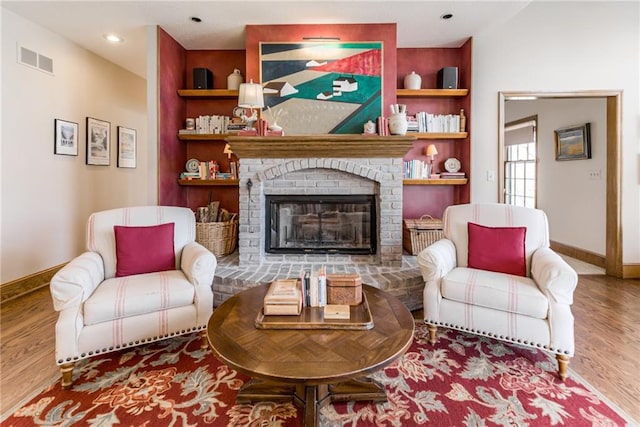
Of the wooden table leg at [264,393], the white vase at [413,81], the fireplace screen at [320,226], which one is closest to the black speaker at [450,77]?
the white vase at [413,81]

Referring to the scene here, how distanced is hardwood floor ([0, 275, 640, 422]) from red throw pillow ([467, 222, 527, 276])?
677 millimetres

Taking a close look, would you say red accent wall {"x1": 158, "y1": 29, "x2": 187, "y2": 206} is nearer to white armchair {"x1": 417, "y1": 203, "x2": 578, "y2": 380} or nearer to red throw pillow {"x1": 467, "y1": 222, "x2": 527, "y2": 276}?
white armchair {"x1": 417, "y1": 203, "x2": 578, "y2": 380}

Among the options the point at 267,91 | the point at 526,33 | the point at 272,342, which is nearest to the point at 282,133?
the point at 267,91

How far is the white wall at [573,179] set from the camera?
4051 millimetres

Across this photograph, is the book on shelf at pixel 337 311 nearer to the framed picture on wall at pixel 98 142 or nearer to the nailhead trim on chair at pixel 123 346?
the nailhead trim on chair at pixel 123 346

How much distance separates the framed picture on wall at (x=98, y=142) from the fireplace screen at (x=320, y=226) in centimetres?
258

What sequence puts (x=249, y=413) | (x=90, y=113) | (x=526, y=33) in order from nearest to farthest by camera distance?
(x=249, y=413) < (x=526, y=33) < (x=90, y=113)

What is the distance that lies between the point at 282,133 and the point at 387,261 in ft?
5.37

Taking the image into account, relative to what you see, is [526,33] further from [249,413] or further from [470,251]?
[249,413]

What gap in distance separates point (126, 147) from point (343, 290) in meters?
4.43

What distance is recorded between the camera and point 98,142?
13.7 ft

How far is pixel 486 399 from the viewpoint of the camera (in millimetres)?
1679

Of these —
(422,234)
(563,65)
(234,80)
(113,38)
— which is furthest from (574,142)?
(113,38)

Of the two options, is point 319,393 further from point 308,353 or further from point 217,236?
point 217,236
